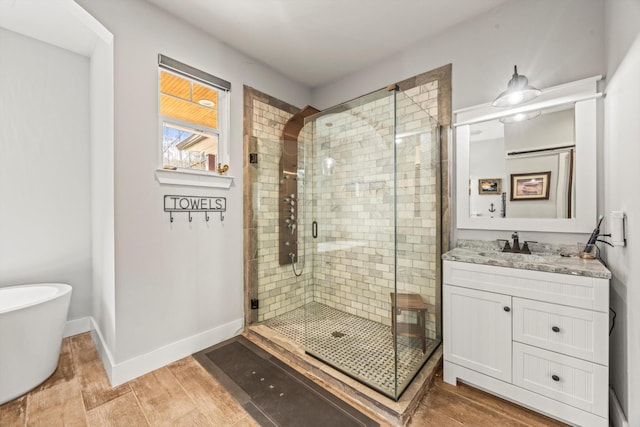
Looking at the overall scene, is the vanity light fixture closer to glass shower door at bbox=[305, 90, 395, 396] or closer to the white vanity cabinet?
glass shower door at bbox=[305, 90, 395, 396]

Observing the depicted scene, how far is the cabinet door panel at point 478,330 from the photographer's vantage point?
1.68m

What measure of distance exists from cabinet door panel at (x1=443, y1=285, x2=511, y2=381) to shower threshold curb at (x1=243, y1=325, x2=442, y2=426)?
0.29 meters

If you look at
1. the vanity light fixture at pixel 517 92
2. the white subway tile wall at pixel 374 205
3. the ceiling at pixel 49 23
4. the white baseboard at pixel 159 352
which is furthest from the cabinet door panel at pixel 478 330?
the ceiling at pixel 49 23

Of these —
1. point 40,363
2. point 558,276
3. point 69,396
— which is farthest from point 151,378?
point 558,276

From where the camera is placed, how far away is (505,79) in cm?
209

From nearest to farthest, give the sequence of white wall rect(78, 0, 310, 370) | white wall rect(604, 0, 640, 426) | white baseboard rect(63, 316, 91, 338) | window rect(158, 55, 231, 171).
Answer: white wall rect(604, 0, 640, 426)
white wall rect(78, 0, 310, 370)
window rect(158, 55, 231, 171)
white baseboard rect(63, 316, 91, 338)

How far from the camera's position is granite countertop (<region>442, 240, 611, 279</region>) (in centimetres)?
147

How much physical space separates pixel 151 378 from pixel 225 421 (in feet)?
2.67

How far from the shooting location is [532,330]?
1586 millimetres

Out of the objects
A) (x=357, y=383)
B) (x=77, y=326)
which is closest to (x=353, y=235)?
(x=357, y=383)

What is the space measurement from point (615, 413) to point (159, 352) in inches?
120

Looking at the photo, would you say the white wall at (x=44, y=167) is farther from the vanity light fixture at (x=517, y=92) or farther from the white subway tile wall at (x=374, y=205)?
the vanity light fixture at (x=517, y=92)

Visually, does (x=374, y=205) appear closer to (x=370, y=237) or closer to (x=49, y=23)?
(x=370, y=237)

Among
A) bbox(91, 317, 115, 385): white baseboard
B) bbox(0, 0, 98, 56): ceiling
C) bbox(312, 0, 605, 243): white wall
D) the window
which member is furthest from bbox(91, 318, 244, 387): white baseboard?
bbox(0, 0, 98, 56): ceiling
